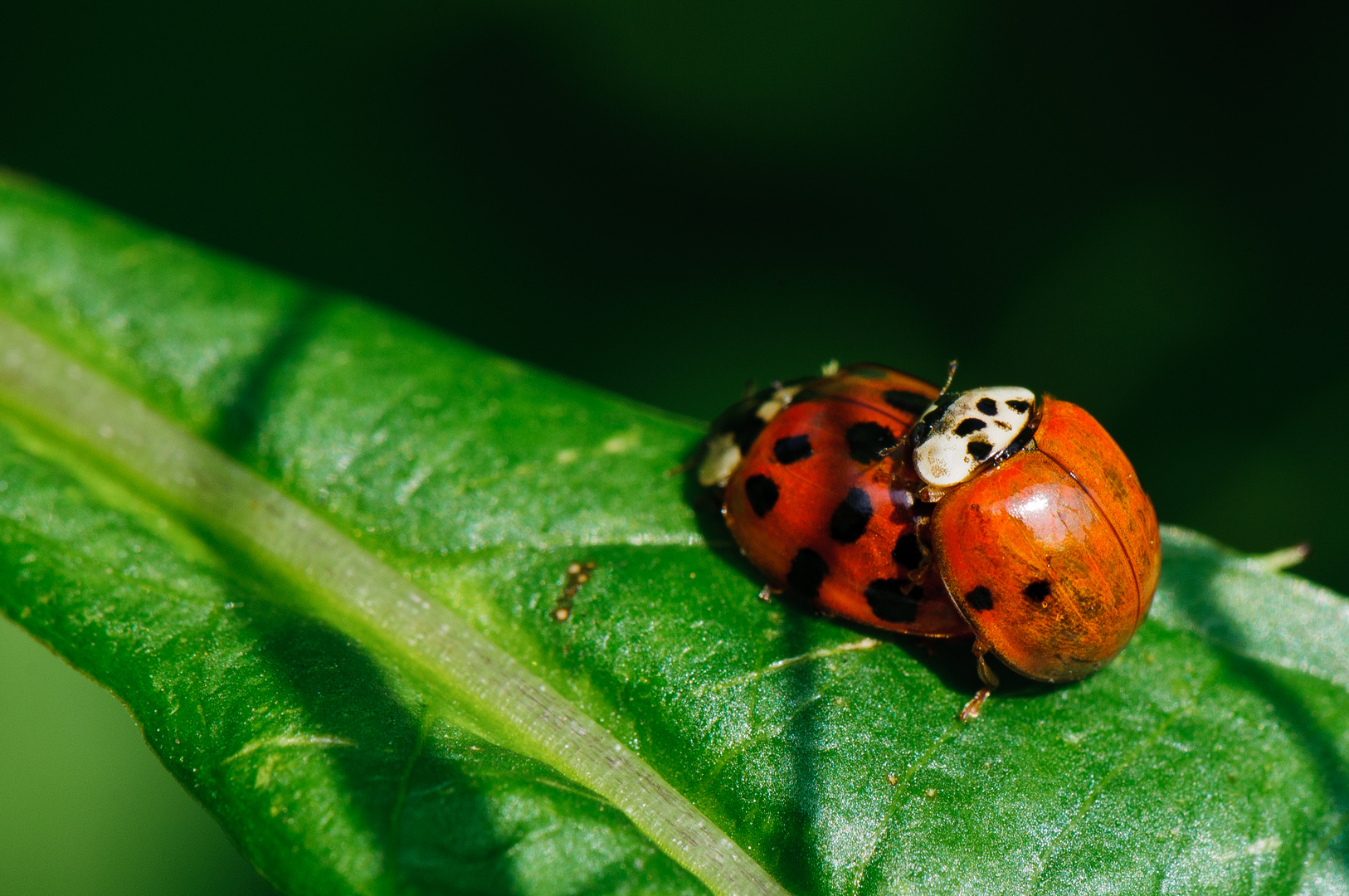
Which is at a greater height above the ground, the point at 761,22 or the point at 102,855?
the point at 761,22

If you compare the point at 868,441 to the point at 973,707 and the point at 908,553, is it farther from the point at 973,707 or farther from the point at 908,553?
the point at 973,707

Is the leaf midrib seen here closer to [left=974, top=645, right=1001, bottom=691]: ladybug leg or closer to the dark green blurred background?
[left=974, top=645, right=1001, bottom=691]: ladybug leg

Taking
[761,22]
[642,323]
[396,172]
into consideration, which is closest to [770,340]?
[642,323]

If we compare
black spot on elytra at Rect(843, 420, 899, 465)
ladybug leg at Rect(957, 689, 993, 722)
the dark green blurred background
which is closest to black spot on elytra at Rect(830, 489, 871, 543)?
black spot on elytra at Rect(843, 420, 899, 465)

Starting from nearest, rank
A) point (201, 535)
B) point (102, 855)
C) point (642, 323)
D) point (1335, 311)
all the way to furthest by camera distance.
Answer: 1. point (201, 535)
2. point (102, 855)
3. point (1335, 311)
4. point (642, 323)

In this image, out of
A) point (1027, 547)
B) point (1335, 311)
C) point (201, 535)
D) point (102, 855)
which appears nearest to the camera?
point (1027, 547)

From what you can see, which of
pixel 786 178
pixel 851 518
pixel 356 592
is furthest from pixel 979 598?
pixel 786 178

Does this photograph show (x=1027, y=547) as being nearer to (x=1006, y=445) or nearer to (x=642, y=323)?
(x=1006, y=445)
